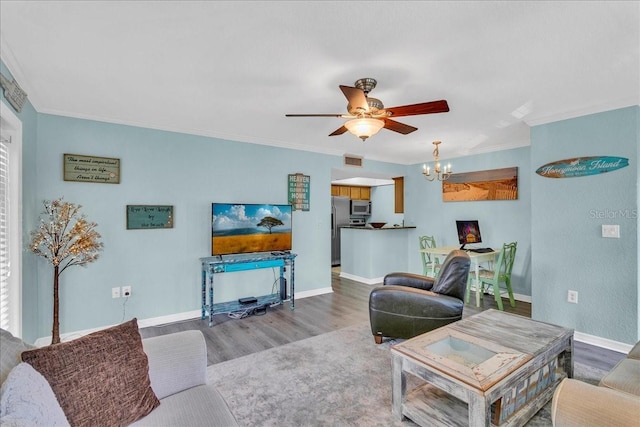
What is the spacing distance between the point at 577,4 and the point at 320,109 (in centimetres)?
194

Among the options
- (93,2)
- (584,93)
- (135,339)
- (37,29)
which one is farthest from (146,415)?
(584,93)

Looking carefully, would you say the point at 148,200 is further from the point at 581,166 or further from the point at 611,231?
the point at 611,231

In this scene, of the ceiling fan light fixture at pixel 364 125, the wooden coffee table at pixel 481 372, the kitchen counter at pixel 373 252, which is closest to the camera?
the wooden coffee table at pixel 481 372

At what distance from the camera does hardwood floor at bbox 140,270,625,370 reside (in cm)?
283

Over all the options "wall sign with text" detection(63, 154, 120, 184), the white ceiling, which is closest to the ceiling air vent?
the white ceiling

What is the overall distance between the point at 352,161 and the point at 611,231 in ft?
10.9

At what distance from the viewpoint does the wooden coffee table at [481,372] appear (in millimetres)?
1589

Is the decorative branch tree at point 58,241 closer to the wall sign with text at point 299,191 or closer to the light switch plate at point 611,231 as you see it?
the wall sign with text at point 299,191

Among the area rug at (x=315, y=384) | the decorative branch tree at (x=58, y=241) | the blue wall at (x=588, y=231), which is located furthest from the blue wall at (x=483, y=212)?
the decorative branch tree at (x=58, y=241)

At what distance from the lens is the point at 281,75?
90.3 inches

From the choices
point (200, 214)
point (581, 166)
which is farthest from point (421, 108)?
point (200, 214)

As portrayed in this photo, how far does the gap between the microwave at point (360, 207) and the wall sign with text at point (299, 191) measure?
304cm

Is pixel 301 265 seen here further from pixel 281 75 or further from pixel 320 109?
pixel 281 75

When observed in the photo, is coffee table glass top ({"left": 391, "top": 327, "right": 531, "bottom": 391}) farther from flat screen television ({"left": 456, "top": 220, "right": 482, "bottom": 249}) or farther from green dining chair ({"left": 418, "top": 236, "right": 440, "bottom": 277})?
flat screen television ({"left": 456, "top": 220, "right": 482, "bottom": 249})
